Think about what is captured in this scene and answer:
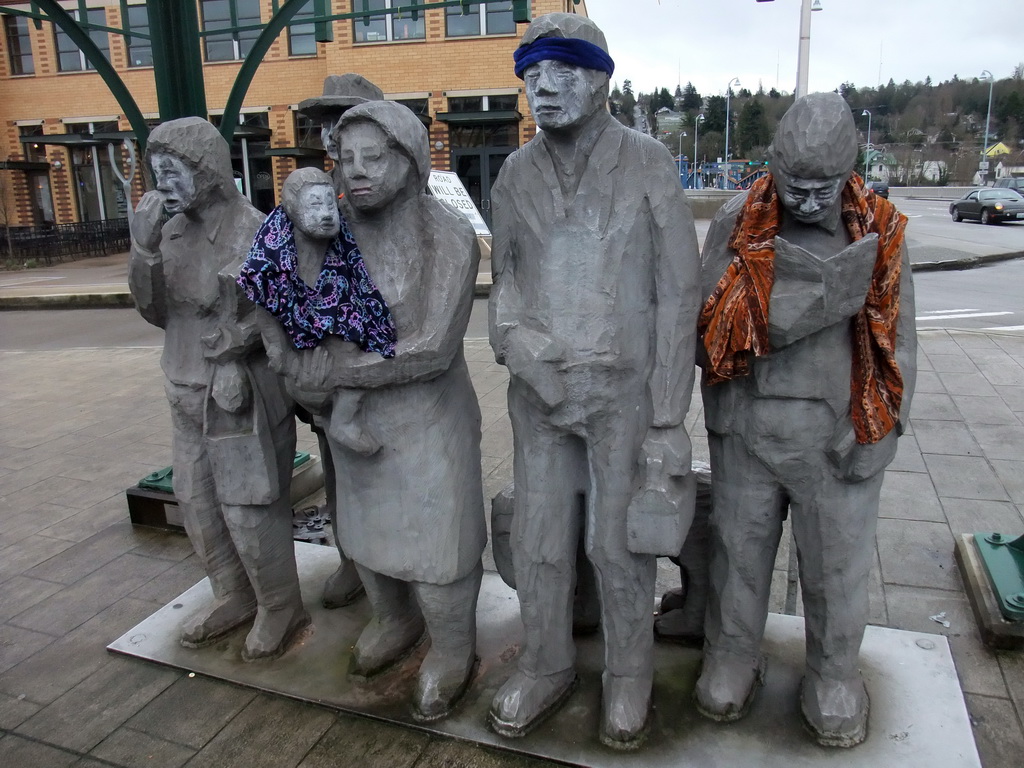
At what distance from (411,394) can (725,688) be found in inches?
55.4

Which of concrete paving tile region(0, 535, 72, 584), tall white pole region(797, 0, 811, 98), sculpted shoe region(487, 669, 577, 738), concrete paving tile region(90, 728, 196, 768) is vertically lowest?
concrete paving tile region(0, 535, 72, 584)

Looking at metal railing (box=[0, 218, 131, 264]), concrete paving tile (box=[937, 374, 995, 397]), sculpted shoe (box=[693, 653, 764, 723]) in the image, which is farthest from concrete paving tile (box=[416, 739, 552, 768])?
metal railing (box=[0, 218, 131, 264])

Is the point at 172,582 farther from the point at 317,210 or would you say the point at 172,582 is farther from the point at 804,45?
the point at 804,45

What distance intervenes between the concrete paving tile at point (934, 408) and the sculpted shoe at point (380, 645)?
4.81m

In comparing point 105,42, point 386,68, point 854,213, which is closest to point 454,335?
point 854,213

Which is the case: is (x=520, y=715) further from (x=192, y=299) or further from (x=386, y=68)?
(x=386, y=68)

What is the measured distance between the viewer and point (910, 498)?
15.7 ft

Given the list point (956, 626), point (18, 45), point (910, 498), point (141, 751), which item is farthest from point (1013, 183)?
point (141, 751)

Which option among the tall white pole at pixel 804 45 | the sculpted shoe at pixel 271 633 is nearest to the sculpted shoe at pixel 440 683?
the sculpted shoe at pixel 271 633

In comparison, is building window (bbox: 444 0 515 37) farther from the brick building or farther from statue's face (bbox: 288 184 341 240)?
statue's face (bbox: 288 184 341 240)

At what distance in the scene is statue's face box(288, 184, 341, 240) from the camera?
2350mm

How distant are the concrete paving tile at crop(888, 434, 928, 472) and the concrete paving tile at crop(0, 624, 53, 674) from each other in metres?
4.77

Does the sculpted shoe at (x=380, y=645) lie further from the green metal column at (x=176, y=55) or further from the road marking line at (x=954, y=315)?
the road marking line at (x=954, y=315)

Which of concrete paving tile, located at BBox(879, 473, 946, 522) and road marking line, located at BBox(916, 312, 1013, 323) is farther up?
road marking line, located at BBox(916, 312, 1013, 323)
